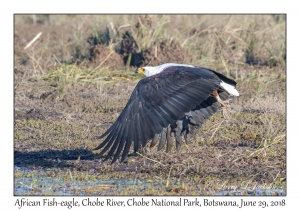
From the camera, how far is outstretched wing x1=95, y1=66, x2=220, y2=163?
20.6ft

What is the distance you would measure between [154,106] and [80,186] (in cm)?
108

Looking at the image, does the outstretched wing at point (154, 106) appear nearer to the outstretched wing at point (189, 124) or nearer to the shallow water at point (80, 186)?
the shallow water at point (80, 186)

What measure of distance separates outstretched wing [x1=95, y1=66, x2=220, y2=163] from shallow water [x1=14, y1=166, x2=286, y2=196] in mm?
346

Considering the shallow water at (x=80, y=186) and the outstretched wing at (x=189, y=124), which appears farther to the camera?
the outstretched wing at (x=189, y=124)

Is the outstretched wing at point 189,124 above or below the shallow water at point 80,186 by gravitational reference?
above

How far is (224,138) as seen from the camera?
26.8 ft

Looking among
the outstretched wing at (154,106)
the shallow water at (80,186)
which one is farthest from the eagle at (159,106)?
the shallow water at (80,186)

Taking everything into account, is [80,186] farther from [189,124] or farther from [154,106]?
[189,124]

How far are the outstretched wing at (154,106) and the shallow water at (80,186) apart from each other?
13.6 inches

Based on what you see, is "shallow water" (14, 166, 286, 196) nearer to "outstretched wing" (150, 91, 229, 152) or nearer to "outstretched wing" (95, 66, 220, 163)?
"outstretched wing" (95, 66, 220, 163)

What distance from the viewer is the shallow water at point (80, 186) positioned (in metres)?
6.21

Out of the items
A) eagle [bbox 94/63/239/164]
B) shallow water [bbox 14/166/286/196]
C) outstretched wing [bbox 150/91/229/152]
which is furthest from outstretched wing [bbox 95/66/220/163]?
outstretched wing [bbox 150/91/229/152]

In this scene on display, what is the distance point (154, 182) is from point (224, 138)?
73.9 inches
